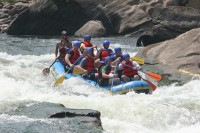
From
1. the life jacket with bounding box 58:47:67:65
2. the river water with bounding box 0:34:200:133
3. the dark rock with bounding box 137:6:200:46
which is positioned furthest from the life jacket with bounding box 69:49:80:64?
the dark rock with bounding box 137:6:200:46

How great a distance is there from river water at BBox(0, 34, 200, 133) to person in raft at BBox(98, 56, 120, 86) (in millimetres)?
308

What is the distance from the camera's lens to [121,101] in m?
9.46

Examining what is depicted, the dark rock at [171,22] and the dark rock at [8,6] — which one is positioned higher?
the dark rock at [8,6]

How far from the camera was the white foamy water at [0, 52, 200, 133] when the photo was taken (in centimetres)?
807

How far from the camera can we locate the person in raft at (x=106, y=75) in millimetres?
11148

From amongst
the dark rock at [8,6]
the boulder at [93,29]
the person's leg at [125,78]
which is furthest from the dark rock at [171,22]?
the dark rock at [8,6]

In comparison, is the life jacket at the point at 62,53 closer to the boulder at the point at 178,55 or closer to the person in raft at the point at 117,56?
the person in raft at the point at 117,56

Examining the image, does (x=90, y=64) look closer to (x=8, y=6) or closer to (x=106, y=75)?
(x=106, y=75)

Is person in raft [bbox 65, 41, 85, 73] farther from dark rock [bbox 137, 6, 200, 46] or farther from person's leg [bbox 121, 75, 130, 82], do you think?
dark rock [bbox 137, 6, 200, 46]

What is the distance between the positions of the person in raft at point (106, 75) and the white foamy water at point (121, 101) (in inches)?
11.3

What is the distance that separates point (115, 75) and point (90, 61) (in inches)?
48.1

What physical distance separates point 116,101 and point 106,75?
1.87 meters

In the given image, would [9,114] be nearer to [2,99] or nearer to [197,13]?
[2,99]

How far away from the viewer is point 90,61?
12148 millimetres
